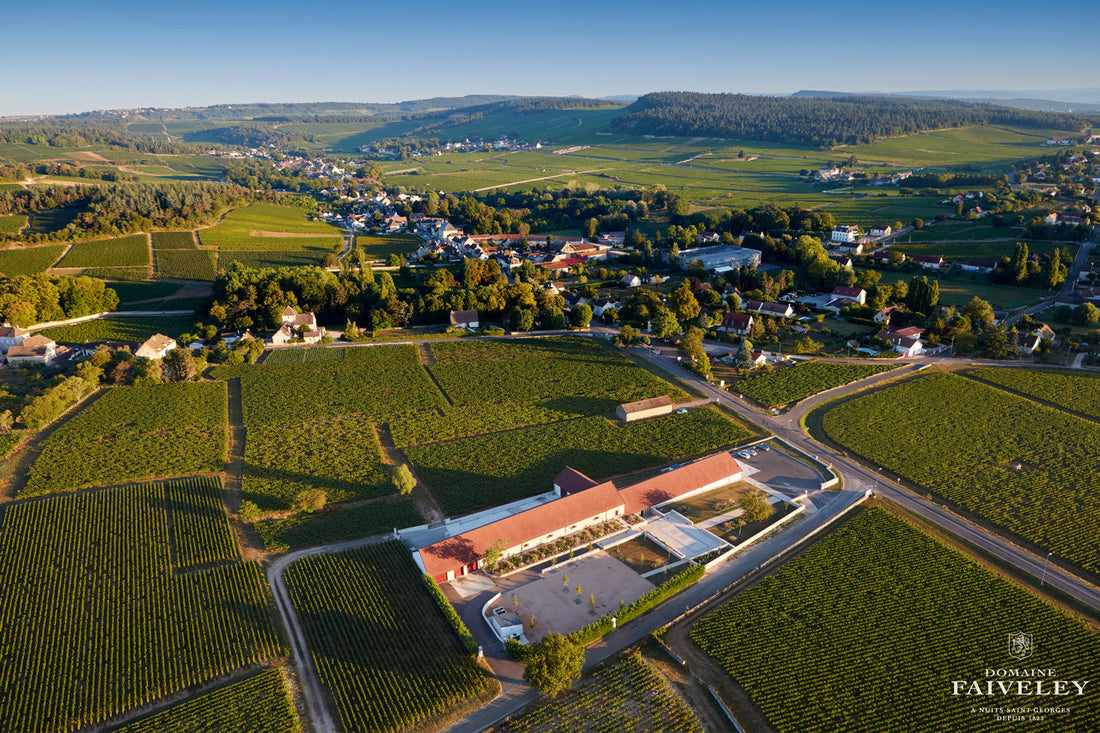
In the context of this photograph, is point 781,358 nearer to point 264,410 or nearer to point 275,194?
point 264,410

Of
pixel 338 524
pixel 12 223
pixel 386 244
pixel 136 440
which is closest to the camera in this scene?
pixel 338 524

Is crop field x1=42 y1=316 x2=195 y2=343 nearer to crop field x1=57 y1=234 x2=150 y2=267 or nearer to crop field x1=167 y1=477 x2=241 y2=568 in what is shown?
crop field x1=57 y1=234 x2=150 y2=267

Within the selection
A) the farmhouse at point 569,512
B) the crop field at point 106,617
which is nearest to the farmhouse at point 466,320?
the farmhouse at point 569,512

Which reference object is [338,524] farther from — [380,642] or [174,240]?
[174,240]

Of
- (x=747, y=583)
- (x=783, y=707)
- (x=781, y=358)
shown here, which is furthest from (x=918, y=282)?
(x=783, y=707)

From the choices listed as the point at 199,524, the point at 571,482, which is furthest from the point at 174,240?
the point at 571,482

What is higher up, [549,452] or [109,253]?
[109,253]
